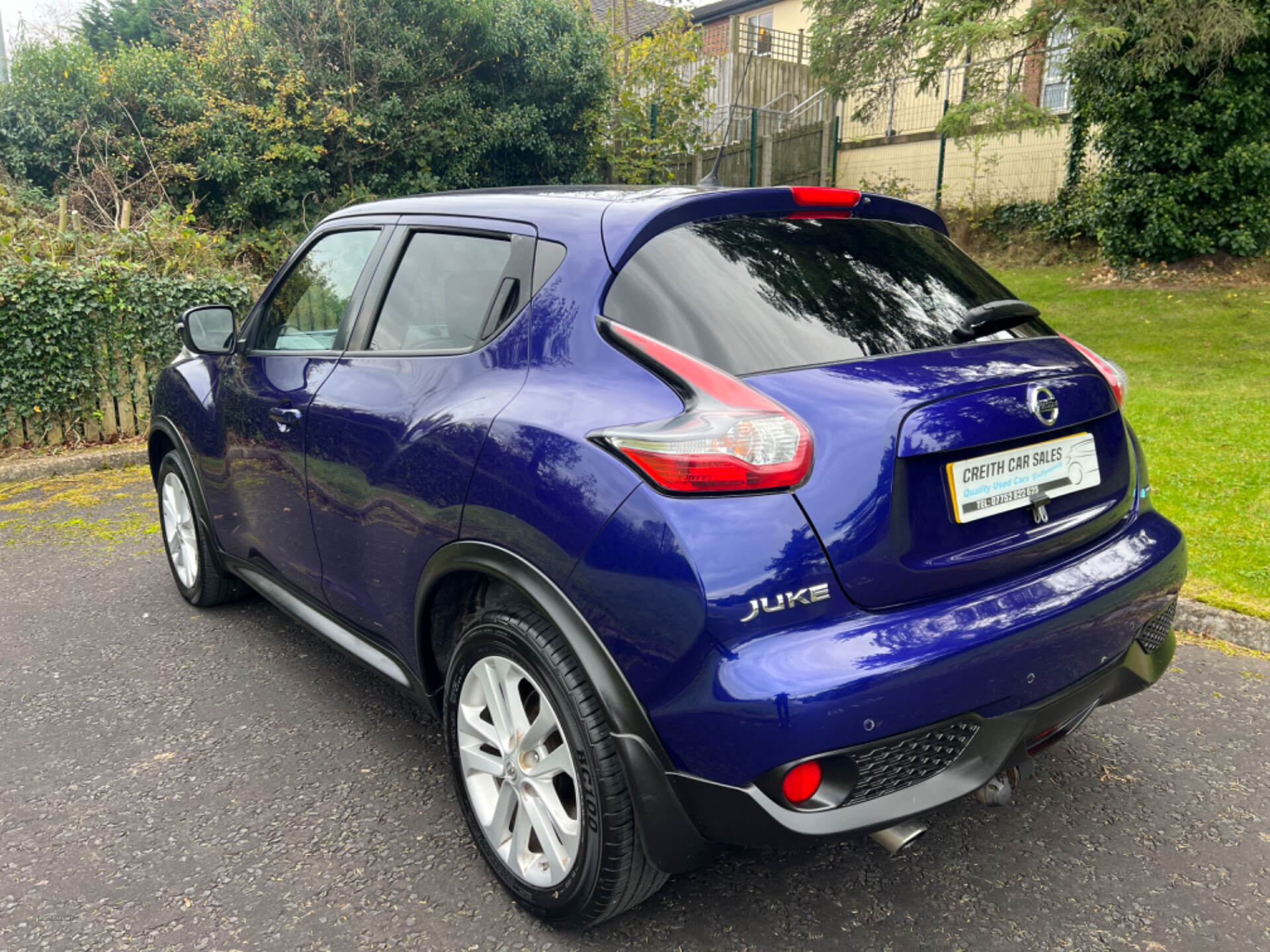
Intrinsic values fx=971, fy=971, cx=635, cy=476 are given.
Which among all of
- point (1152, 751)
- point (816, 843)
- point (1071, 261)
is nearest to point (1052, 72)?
point (1071, 261)

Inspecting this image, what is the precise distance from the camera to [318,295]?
3.38m

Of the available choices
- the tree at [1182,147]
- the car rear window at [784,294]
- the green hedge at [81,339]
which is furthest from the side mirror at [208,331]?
the tree at [1182,147]

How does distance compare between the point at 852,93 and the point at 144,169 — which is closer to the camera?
the point at 144,169

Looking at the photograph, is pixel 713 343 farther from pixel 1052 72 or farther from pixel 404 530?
pixel 1052 72

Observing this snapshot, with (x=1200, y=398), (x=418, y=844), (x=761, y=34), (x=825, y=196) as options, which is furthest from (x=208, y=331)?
(x=761, y=34)

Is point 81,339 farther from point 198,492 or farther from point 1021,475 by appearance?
point 1021,475

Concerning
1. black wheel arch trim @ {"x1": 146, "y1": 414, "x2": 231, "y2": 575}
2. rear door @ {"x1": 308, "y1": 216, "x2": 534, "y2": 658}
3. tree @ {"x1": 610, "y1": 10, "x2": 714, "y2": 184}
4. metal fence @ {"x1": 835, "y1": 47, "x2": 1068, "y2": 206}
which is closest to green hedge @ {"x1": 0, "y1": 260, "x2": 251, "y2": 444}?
black wheel arch trim @ {"x1": 146, "y1": 414, "x2": 231, "y2": 575}

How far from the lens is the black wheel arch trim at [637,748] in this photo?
Answer: 1.97 metres

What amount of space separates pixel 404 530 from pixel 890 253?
1.49m

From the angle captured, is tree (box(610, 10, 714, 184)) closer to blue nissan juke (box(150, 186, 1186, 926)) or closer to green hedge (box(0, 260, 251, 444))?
green hedge (box(0, 260, 251, 444))

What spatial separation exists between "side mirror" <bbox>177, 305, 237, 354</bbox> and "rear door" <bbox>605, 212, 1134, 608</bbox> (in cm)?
221

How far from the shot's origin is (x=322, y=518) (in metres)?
3.03

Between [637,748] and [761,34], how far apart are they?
2237 cm

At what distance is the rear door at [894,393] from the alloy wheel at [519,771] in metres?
0.82
